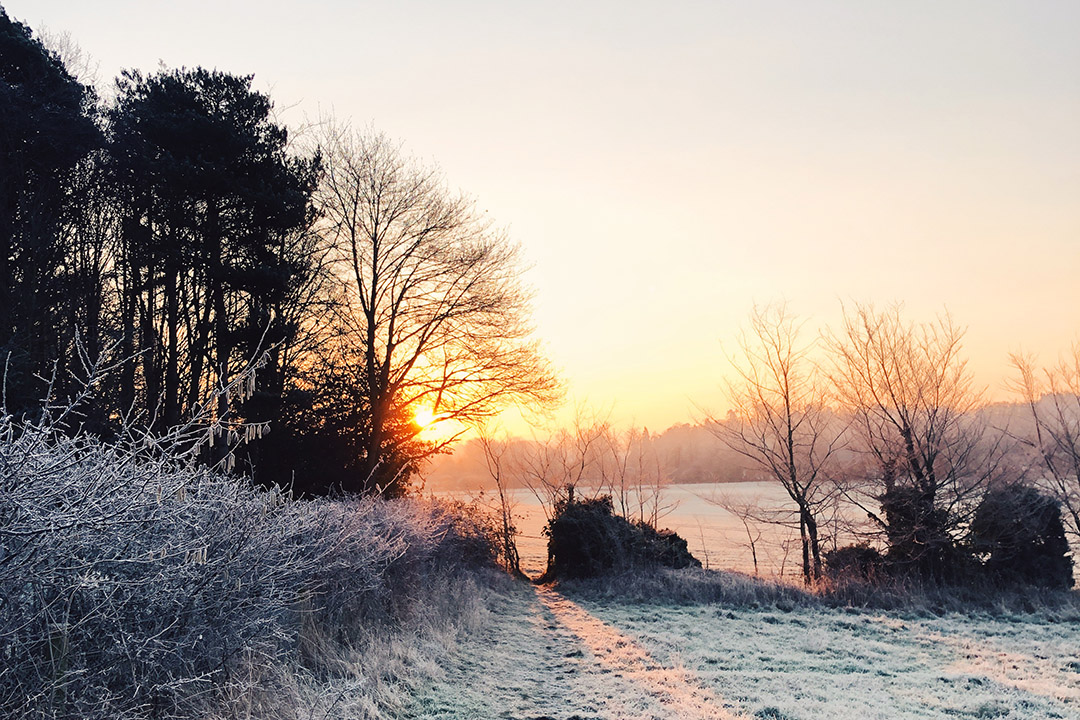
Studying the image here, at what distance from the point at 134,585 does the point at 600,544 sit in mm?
15327

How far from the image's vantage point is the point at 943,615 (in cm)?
1302

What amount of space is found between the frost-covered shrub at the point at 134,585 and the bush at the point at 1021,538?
591 inches

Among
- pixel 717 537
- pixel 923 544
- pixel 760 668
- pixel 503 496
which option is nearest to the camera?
pixel 760 668

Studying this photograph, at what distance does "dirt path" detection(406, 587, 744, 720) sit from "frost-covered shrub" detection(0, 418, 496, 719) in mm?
1577

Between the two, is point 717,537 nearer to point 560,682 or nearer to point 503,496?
point 503,496

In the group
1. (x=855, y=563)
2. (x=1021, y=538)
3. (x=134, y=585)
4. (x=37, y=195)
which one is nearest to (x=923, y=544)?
(x=855, y=563)

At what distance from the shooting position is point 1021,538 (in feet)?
48.6

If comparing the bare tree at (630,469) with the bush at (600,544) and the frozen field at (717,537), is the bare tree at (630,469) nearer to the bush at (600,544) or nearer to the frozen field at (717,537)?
the frozen field at (717,537)

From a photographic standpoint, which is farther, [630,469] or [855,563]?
[630,469]

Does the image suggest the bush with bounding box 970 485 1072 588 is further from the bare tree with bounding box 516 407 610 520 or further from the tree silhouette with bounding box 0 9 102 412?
the tree silhouette with bounding box 0 9 102 412

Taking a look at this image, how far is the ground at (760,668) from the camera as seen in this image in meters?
6.61

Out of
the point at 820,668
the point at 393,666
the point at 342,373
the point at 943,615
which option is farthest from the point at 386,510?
the point at 943,615

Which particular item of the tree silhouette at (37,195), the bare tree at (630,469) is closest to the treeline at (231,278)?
the tree silhouette at (37,195)

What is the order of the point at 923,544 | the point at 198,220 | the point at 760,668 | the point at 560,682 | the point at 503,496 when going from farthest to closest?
the point at 503,496 → the point at 198,220 → the point at 923,544 → the point at 760,668 → the point at 560,682
